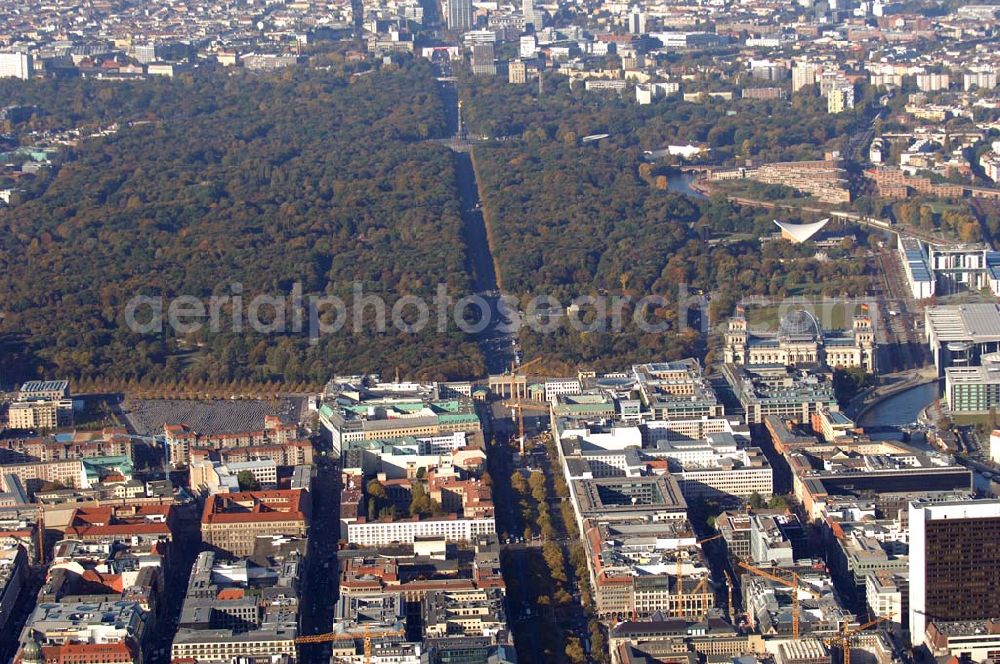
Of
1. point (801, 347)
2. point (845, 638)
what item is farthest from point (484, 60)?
point (845, 638)

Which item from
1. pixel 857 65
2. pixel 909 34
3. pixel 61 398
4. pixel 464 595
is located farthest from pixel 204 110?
pixel 464 595

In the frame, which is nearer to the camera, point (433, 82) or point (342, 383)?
point (342, 383)

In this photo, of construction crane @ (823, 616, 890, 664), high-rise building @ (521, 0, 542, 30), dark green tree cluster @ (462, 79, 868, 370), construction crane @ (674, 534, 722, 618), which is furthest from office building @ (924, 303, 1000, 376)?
high-rise building @ (521, 0, 542, 30)

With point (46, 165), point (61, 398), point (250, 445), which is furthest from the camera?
point (46, 165)

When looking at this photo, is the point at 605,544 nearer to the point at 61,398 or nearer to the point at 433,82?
the point at 61,398

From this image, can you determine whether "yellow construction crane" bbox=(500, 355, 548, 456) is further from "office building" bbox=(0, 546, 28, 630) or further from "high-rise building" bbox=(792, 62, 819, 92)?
"high-rise building" bbox=(792, 62, 819, 92)

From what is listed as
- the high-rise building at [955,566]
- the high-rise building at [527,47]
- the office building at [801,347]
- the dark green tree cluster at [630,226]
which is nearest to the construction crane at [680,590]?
the high-rise building at [955,566]

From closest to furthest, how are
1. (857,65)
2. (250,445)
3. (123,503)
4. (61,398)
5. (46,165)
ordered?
(123,503) < (250,445) < (61,398) < (46,165) < (857,65)
